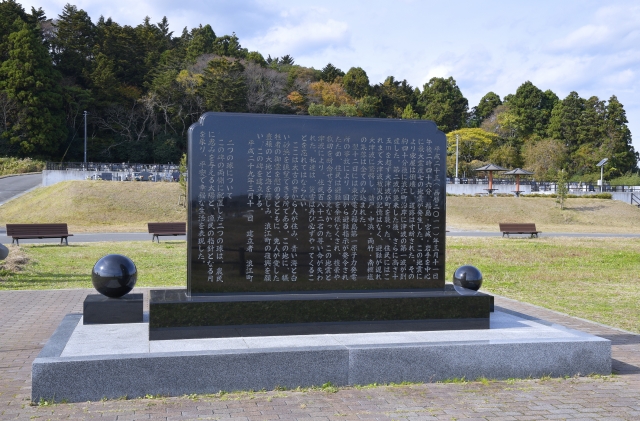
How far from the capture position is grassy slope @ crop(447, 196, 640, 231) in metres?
37.2

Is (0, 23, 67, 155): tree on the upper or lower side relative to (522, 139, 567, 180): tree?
upper

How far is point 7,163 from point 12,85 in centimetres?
668

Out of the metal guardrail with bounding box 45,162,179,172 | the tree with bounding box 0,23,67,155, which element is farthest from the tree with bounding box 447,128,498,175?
the tree with bounding box 0,23,67,155

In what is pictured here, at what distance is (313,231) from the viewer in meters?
7.25

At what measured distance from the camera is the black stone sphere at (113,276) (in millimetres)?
7484

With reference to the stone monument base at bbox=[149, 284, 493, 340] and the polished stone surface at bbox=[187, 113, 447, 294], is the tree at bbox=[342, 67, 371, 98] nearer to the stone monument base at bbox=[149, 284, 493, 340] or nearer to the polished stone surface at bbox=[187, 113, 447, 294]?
the polished stone surface at bbox=[187, 113, 447, 294]

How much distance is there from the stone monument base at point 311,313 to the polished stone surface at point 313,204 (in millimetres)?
236

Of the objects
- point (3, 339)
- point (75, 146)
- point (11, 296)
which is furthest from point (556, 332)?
point (75, 146)

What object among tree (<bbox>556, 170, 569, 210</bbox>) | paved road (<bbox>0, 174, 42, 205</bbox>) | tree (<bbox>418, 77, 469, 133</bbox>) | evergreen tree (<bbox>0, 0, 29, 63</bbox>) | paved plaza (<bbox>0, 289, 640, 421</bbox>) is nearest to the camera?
paved plaza (<bbox>0, 289, 640, 421</bbox>)

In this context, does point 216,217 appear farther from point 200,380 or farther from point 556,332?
point 556,332

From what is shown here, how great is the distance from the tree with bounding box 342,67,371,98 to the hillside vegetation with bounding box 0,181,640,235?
2768cm

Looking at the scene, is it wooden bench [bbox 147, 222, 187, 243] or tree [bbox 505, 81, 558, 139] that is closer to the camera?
wooden bench [bbox 147, 222, 187, 243]

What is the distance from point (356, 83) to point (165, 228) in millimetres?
47158

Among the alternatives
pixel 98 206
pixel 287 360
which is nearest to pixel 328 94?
pixel 98 206
